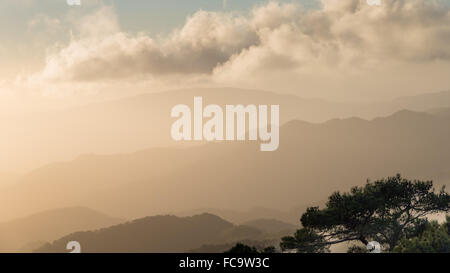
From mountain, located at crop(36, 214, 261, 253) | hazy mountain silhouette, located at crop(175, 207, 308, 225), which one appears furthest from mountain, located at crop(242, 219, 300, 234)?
mountain, located at crop(36, 214, 261, 253)

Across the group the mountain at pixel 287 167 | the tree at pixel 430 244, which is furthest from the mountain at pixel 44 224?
the tree at pixel 430 244

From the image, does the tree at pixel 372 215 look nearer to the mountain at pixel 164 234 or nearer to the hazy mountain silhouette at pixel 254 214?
the hazy mountain silhouette at pixel 254 214

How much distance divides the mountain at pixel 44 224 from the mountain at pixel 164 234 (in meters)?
2.32

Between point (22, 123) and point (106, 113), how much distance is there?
11.7 meters

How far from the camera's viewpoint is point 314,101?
25.8 meters

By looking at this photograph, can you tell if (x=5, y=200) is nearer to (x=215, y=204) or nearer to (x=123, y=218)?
(x=123, y=218)

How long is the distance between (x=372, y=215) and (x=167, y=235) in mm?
54016

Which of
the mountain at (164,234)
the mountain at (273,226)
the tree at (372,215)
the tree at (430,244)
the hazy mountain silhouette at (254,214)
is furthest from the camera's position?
the mountain at (164,234)

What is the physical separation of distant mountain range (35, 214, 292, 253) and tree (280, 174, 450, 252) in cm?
4058

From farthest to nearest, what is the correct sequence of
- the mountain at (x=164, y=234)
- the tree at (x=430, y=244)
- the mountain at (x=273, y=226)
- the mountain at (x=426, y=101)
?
the mountain at (x=164, y=234), the mountain at (x=273, y=226), the mountain at (x=426, y=101), the tree at (x=430, y=244)

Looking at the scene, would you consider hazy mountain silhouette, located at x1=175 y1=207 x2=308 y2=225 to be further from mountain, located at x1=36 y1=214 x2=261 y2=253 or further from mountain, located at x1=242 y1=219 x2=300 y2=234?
mountain, located at x1=36 y1=214 x2=261 y2=253

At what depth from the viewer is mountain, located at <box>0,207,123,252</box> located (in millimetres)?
62406

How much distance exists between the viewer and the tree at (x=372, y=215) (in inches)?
497

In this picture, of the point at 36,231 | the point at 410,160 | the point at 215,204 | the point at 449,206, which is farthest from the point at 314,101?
the point at 36,231
